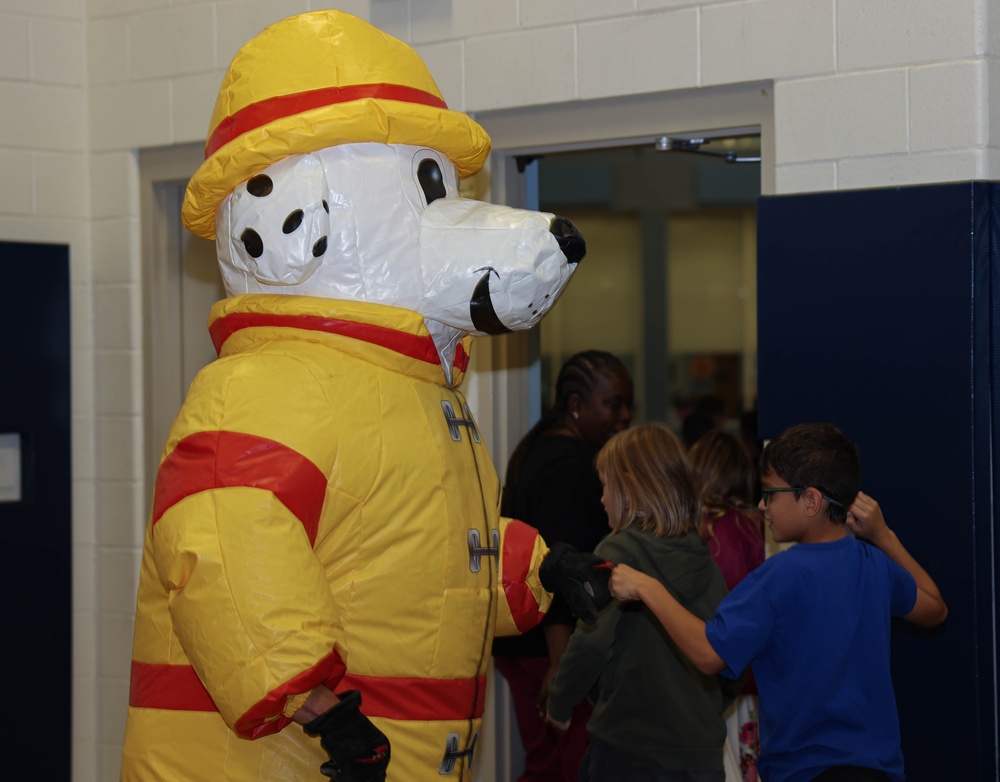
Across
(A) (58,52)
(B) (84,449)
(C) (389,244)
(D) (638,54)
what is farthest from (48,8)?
(C) (389,244)

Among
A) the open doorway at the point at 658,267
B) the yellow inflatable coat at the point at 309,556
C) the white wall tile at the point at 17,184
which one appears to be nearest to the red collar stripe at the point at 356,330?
the yellow inflatable coat at the point at 309,556

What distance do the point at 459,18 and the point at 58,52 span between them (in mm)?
1338

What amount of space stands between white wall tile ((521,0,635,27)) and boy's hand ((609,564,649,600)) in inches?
55.6

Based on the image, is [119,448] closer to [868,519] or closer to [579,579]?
[579,579]

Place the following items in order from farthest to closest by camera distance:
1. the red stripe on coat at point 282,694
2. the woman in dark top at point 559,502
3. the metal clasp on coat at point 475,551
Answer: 1. the woman in dark top at point 559,502
2. the metal clasp on coat at point 475,551
3. the red stripe on coat at point 282,694

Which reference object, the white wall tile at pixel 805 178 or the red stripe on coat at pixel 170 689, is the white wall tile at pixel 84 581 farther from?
the white wall tile at pixel 805 178

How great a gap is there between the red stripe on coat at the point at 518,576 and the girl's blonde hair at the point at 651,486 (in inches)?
12.0

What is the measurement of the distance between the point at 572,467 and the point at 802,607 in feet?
3.69

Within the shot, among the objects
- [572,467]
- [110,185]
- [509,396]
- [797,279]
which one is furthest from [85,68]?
[797,279]

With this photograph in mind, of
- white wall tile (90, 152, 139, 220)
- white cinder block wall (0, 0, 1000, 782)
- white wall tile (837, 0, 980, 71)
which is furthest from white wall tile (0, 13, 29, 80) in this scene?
white wall tile (837, 0, 980, 71)

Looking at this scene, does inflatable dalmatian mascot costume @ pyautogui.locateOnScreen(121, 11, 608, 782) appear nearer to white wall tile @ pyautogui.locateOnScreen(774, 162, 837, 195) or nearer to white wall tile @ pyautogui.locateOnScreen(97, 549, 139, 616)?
white wall tile @ pyautogui.locateOnScreen(774, 162, 837, 195)

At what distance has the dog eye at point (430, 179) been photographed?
2.26m

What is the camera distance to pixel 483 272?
2145 mm

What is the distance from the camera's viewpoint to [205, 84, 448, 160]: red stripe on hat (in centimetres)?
215
